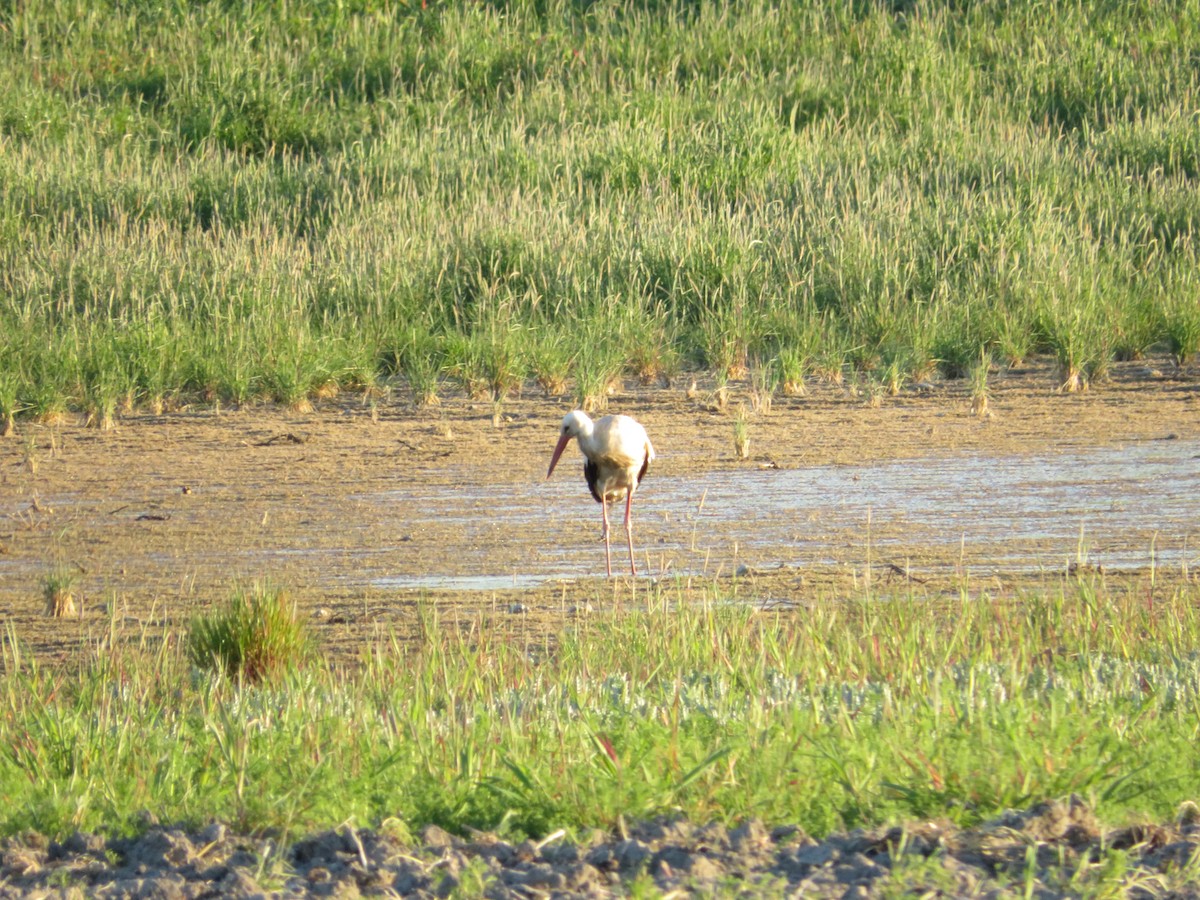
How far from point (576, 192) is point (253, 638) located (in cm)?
1024

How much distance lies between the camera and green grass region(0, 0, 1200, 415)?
37.4 feet

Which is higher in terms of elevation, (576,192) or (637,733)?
(576,192)

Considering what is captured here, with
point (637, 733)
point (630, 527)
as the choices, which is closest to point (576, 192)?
point (630, 527)

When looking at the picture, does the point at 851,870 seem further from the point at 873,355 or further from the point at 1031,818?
the point at 873,355

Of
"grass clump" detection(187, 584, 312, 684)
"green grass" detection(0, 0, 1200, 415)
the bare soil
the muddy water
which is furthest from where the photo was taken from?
"green grass" detection(0, 0, 1200, 415)

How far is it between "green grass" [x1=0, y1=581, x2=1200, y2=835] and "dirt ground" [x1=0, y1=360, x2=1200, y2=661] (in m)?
0.67

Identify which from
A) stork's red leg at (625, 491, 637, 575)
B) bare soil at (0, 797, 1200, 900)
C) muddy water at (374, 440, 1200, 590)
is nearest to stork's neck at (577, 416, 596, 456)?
stork's red leg at (625, 491, 637, 575)

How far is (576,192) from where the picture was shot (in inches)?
602

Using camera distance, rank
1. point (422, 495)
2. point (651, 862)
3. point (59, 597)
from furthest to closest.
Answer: point (422, 495) < point (59, 597) < point (651, 862)

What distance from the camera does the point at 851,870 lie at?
3312 millimetres

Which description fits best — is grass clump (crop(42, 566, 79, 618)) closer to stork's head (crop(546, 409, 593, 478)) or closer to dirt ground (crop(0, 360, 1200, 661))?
dirt ground (crop(0, 360, 1200, 661))

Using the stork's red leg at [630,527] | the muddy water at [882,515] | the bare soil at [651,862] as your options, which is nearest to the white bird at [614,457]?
the stork's red leg at [630,527]

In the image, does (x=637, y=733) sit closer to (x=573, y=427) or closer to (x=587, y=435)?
(x=587, y=435)

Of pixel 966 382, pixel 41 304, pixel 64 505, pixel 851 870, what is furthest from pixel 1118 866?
pixel 41 304
